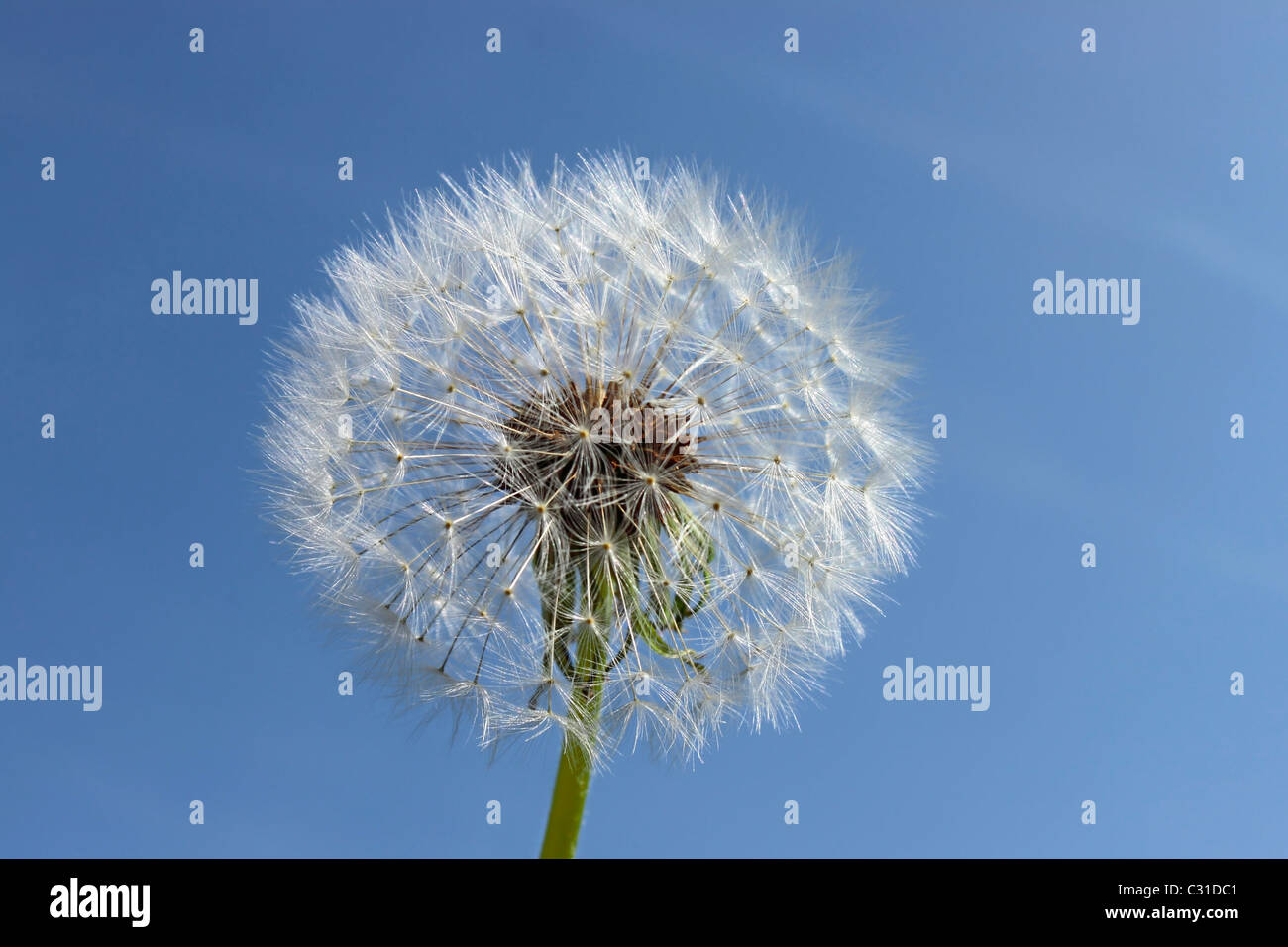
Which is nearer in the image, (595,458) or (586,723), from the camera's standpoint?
(586,723)

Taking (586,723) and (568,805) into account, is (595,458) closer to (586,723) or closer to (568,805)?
(586,723)

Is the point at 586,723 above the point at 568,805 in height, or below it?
above

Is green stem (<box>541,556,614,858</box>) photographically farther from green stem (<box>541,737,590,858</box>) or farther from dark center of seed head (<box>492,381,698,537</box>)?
dark center of seed head (<box>492,381,698,537</box>)

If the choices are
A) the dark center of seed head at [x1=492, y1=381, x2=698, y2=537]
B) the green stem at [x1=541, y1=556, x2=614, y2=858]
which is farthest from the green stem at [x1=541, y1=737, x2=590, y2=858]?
the dark center of seed head at [x1=492, y1=381, x2=698, y2=537]

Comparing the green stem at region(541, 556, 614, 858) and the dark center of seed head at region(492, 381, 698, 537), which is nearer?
the green stem at region(541, 556, 614, 858)

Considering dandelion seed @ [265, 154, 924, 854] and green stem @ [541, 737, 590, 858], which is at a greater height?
dandelion seed @ [265, 154, 924, 854]

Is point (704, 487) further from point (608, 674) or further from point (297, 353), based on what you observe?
point (297, 353)

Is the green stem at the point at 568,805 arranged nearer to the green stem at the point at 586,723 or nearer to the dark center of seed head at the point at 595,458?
the green stem at the point at 586,723

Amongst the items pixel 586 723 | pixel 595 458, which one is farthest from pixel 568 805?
pixel 595 458

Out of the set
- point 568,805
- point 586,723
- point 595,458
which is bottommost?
point 568,805

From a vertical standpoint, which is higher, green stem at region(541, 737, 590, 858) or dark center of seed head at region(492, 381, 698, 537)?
dark center of seed head at region(492, 381, 698, 537)

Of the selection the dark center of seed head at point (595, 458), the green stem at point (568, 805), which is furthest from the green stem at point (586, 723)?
the dark center of seed head at point (595, 458)
